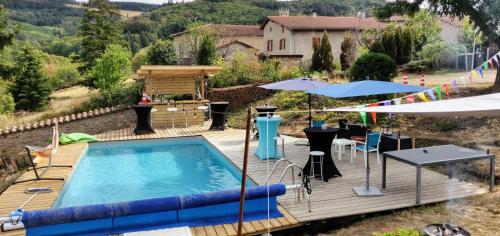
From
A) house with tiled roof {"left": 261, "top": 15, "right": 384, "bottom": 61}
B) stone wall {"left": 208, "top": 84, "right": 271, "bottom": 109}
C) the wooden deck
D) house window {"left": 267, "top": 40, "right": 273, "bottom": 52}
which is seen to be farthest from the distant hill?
the wooden deck

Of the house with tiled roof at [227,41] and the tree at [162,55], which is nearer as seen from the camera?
the tree at [162,55]

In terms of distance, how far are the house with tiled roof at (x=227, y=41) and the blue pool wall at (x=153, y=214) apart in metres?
17.5

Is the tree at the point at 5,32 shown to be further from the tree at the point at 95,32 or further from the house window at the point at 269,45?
the house window at the point at 269,45

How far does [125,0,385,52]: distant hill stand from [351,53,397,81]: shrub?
38940 millimetres

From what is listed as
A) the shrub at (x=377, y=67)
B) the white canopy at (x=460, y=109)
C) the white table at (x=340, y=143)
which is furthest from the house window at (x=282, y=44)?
the white canopy at (x=460, y=109)

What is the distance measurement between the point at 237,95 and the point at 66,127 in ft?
22.2

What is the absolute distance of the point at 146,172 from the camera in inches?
376

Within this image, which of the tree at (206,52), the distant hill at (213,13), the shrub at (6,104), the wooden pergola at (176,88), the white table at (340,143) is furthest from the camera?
the distant hill at (213,13)

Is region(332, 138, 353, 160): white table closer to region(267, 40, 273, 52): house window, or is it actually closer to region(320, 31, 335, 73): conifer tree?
region(320, 31, 335, 73): conifer tree

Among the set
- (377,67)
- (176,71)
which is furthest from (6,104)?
(377,67)

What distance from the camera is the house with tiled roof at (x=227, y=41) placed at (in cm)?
3014

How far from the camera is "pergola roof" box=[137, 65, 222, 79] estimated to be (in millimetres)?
14087

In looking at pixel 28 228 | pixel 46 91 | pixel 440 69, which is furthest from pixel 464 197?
pixel 46 91

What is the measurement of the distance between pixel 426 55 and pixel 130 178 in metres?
20.1
